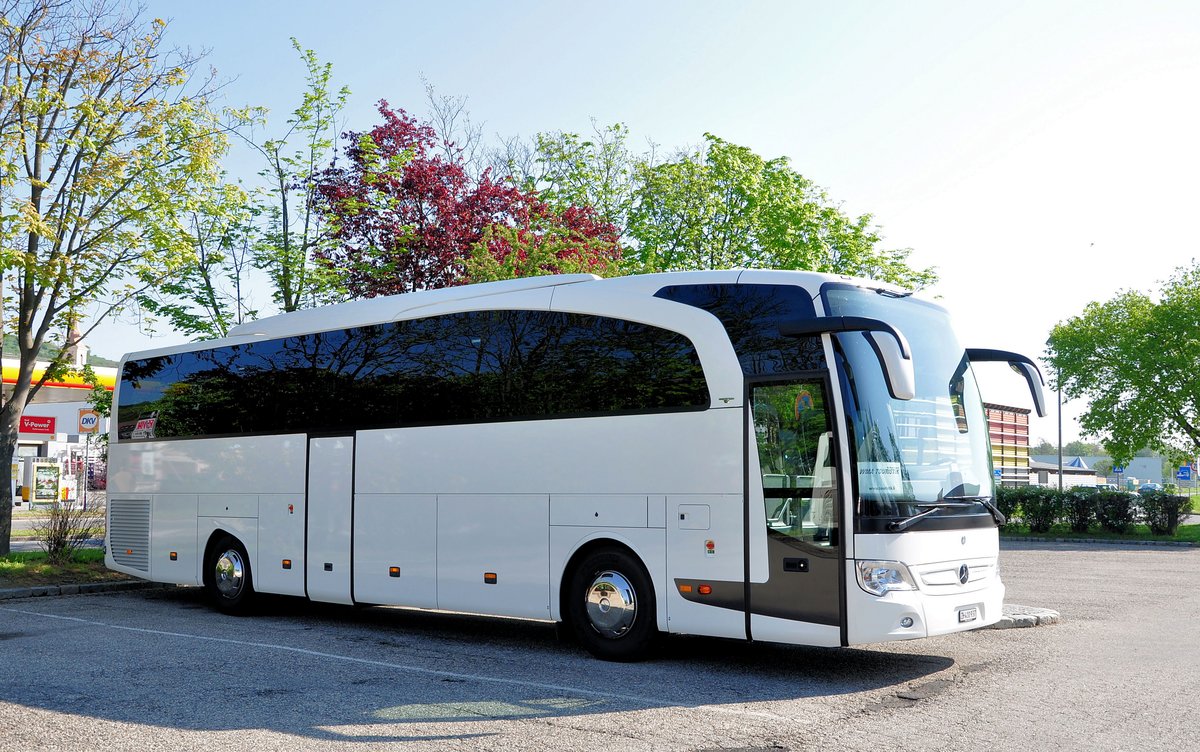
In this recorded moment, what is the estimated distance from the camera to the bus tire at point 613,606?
9781 millimetres

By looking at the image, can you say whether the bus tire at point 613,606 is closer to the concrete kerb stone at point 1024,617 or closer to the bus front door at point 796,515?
the bus front door at point 796,515

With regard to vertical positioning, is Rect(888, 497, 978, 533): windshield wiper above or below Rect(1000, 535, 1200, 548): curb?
above

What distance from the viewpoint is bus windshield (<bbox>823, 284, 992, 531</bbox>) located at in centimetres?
870

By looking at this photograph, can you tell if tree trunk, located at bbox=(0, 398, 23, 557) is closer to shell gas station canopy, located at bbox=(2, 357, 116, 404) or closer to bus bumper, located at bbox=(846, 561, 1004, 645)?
shell gas station canopy, located at bbox=(2, 357, 116, 404)

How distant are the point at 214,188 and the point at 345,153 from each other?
497 centimetres

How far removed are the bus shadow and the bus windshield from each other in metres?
1.48

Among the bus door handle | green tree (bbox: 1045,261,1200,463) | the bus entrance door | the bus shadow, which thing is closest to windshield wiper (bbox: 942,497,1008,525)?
the bus shadow

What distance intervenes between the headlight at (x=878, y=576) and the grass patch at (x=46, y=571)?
492 inches

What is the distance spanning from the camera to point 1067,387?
136 ft

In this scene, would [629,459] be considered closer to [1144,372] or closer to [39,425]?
[1144,372]

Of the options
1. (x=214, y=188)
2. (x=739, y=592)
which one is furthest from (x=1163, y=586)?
(x=214, y=188)

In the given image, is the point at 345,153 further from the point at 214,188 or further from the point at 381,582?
the point at 381,582

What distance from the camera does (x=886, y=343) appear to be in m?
8.07

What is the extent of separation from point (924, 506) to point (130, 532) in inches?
459
